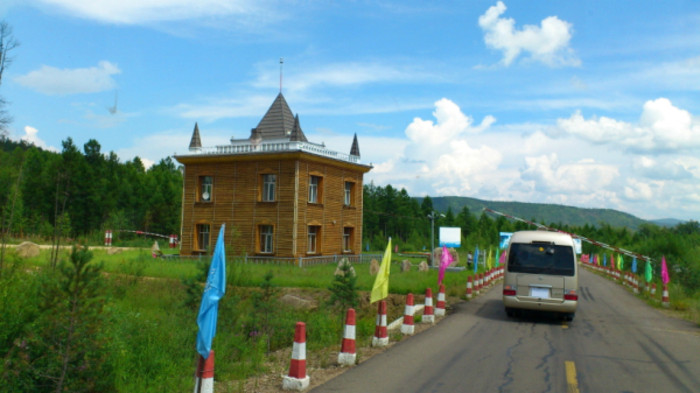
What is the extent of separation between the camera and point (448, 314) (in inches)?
651

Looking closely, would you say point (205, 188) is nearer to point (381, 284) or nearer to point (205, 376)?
point (381, 284)

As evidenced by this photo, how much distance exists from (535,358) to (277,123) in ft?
104

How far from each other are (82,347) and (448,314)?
11953mm

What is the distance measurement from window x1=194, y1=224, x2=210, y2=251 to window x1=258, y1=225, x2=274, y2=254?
4.45m

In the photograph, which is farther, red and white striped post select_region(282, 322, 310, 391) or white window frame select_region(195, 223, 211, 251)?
white window frame select_region(195, 223, 211, 251)

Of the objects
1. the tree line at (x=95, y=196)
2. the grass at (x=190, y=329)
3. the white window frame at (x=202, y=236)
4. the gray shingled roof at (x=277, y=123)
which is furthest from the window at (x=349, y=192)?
the tree line at (x=95, y=196)

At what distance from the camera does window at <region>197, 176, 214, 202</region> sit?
120ft

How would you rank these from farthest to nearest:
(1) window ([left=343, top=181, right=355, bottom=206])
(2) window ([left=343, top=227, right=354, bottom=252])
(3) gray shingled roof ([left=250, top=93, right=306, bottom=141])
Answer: (2) window ([left=343, top=227, right=354, bottom=252]) < (1) window ([left=343, top=181, right=355, bottom=206]) < (3) gray shingled roof ([left=250, top=93, right=306, bottom=141])

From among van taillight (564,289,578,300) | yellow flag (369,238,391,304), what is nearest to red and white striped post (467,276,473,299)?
van taillight (564,289,578,300)

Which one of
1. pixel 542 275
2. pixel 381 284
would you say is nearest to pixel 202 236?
pixel 542 275

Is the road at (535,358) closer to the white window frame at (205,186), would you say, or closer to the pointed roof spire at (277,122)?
the white window frame at (205,186)

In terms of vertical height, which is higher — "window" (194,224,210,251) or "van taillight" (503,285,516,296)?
"window" (194,224,210,251)

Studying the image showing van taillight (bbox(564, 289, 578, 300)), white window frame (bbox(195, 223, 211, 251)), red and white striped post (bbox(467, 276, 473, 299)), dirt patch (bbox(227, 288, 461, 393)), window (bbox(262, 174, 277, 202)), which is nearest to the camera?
dirt patch (bbox(227, 288, 461, 393))

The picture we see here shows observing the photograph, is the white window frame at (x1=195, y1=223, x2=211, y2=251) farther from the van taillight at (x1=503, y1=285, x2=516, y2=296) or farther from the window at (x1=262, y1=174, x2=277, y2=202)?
the van taillight at (x1=503, y1=285, x2=516, y2=296)
